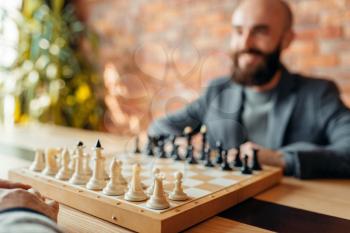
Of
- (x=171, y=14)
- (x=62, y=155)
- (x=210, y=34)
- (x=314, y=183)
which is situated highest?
(x=171, y=14)

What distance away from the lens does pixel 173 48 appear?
11.3ft

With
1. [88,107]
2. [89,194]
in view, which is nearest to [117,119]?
[88,107]

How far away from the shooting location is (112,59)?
12.8ft

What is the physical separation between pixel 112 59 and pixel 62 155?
9.36 ft

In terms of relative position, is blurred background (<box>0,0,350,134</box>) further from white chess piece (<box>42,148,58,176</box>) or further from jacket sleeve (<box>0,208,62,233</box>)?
jacket sleeve (<box>0,208,62,233</box>)

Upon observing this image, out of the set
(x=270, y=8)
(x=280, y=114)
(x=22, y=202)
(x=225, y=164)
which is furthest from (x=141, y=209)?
(x=270, y=8)

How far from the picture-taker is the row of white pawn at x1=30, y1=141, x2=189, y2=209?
873 millimetres

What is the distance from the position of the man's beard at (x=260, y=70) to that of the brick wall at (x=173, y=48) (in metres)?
0.86

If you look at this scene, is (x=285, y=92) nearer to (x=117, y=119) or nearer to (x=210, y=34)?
(x=210, y=34)

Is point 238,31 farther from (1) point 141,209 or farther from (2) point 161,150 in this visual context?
(1) point 141,209

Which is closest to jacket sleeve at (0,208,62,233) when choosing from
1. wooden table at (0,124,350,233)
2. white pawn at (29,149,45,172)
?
wooden table at (0,124,350,233)

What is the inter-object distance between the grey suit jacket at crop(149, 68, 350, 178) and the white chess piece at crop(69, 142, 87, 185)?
77cm

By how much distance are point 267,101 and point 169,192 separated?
3.92 ft

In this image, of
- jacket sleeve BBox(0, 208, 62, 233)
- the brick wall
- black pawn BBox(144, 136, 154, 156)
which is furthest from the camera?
the brick wall
